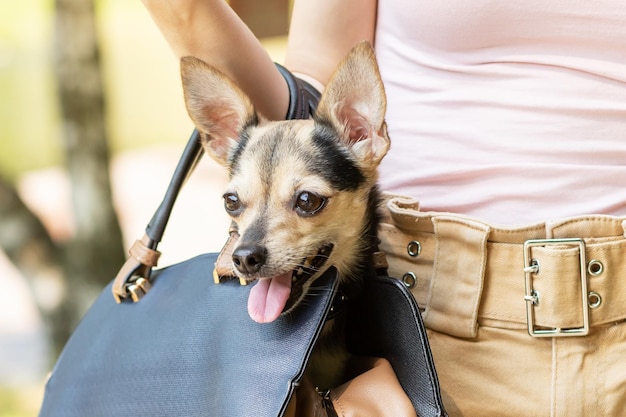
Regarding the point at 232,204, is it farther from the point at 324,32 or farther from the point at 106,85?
the point at 106,85

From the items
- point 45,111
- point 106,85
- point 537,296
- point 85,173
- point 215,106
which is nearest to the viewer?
point 537,296

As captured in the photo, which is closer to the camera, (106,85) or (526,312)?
(526,312)

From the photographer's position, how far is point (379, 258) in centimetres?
109

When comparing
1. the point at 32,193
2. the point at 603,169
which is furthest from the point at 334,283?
the point at 32,193

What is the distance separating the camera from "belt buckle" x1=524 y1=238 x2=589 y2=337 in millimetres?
969

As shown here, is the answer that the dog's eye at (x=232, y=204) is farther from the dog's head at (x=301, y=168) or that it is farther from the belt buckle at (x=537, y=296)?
the belt buckle at (x=537, y=296)

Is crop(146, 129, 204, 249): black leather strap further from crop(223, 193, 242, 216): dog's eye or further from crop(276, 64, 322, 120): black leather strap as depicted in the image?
crop(276, 64, 322, 120): black leather strap

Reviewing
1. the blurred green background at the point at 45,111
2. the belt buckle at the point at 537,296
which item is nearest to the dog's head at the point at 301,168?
the belt buckle at the point at 537,296

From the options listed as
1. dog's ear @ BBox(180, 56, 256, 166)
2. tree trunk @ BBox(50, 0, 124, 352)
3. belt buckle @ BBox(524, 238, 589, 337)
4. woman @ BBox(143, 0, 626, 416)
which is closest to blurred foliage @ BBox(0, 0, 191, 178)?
tree trunk @ BBox(50, 0, 124, 352)

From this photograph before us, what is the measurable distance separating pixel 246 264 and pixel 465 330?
0.34 metres

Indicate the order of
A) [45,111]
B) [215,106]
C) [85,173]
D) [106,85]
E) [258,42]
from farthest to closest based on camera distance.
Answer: [45,111] < [106,85] < [85,173] < [215,106] < [258,42]

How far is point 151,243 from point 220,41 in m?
0.37

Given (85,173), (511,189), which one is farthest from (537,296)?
(85,173)

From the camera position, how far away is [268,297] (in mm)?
1022
